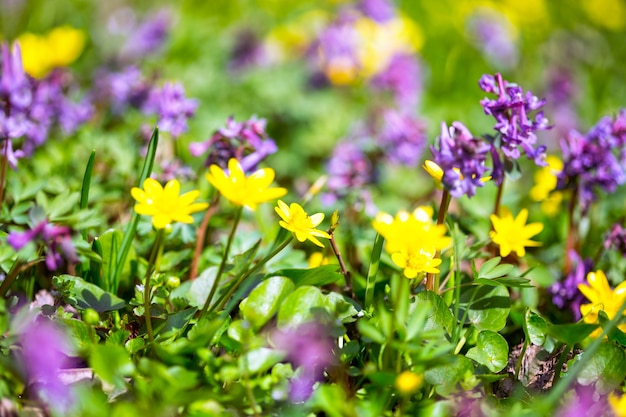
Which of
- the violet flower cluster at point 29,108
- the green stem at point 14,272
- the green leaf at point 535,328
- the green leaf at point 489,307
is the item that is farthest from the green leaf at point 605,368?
the violet flower cluster at point 29,108

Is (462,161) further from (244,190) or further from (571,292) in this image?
(571,292)

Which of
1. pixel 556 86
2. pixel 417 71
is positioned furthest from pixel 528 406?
pixel 556 86

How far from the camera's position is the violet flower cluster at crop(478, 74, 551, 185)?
153cm

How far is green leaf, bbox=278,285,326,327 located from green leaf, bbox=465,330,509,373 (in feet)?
1.23

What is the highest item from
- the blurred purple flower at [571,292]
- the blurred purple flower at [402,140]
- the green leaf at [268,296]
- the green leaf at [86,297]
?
the green leaf at [86,297]

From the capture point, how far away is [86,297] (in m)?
1.44

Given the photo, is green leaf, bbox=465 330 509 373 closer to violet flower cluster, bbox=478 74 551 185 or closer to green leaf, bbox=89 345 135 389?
violet flower cluster, bbox=478 74 551 185

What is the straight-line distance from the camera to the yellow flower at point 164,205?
1.25m

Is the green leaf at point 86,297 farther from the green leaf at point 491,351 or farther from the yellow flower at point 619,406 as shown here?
the yellow flower at point 619,406

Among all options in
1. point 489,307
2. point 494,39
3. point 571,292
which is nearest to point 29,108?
point 489,307

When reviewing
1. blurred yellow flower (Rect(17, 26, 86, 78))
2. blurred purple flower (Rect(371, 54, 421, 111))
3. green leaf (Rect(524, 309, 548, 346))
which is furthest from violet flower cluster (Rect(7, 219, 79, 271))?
blurred purple flower (Rect(371, 54, 421, 111))

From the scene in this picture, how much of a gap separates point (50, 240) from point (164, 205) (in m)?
0.30

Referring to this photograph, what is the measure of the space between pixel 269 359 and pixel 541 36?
16.8 feet

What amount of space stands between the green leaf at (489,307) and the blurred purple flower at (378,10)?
9.12 ft
